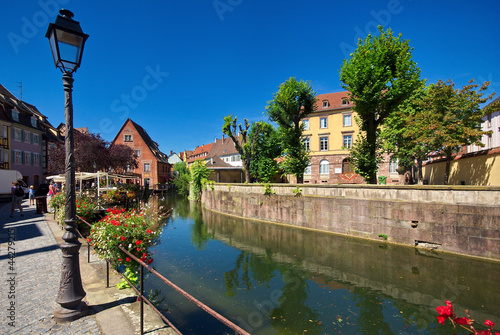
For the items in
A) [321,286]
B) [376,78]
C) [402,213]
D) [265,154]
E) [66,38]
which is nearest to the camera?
[66,38]

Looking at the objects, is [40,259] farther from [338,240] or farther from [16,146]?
[16,146]

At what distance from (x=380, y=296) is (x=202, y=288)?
Result: 222 inches

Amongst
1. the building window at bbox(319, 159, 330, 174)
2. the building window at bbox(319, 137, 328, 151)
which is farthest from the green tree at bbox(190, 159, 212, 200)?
the building window at bbox(319, 137, 328, 151)

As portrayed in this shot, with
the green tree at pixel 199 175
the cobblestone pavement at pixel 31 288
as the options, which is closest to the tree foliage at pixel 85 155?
the green tree at pixel 199 175

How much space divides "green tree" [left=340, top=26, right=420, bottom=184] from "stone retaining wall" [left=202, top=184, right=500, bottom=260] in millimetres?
3056

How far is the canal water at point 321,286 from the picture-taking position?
6645 millimetres

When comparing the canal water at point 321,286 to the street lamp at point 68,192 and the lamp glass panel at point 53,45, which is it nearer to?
the street lamp at point 68,192

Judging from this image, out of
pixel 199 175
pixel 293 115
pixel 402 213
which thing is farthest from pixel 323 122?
pixel 402 213

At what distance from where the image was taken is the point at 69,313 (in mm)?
3863

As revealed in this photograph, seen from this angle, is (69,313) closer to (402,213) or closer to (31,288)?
(31,288)

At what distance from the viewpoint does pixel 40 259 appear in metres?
6.77

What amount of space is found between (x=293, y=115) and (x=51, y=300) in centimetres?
1926

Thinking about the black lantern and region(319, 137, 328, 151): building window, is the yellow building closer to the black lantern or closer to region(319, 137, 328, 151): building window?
region(319, 137, 328, 151): building window

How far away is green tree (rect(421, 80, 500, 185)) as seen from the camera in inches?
587
